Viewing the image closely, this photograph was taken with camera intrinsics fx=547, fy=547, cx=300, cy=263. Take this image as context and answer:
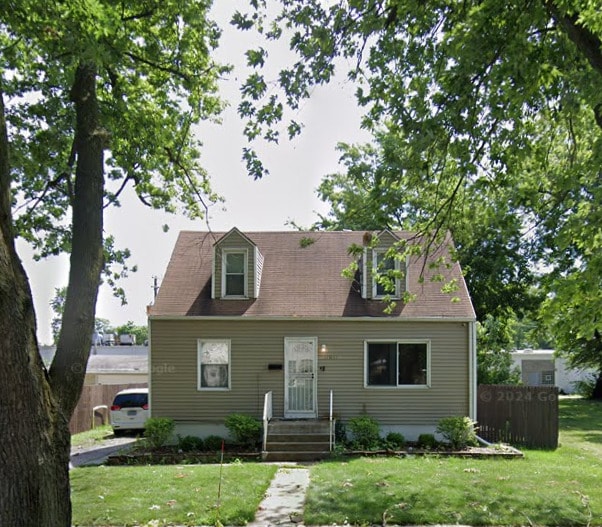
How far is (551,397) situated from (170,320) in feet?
36.1

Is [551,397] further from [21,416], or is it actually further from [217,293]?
[21,416]

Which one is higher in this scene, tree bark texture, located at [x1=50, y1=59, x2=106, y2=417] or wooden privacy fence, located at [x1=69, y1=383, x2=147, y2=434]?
tree bark texture, located at [x1=50, y1=59, x2=106, y2=417]

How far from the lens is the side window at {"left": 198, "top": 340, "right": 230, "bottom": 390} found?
15.7m

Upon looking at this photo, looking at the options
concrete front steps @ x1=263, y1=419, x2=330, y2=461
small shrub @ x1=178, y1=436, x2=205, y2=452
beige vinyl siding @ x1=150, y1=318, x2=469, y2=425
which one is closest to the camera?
concrete front steps @ x1=263, y1=419, x2=330, y2=461

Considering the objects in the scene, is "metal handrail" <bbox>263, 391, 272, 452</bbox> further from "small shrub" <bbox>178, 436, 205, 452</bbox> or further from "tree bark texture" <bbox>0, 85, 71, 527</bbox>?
"tree bark texture" <bbox>0, 85, 71, 527</bbox>

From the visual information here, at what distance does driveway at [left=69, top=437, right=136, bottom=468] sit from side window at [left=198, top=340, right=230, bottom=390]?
2779 mm

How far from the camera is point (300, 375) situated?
15.6m

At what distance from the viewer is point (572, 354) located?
34.8 m

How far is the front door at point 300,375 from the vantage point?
15495 mm

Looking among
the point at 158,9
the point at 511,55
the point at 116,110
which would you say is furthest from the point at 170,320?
the point at 511,55

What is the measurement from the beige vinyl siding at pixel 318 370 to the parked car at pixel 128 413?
14.0 feet

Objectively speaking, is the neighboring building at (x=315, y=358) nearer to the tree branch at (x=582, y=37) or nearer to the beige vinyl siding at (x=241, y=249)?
the beige vinyl siding at (x=241, y=249)

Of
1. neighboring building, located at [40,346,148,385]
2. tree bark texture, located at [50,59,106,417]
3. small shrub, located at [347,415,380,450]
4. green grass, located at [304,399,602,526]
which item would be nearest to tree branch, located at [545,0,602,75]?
green grass, located at [304,399,602,526]

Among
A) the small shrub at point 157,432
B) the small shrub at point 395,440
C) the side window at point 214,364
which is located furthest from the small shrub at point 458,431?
the small shrub at point 157,432
